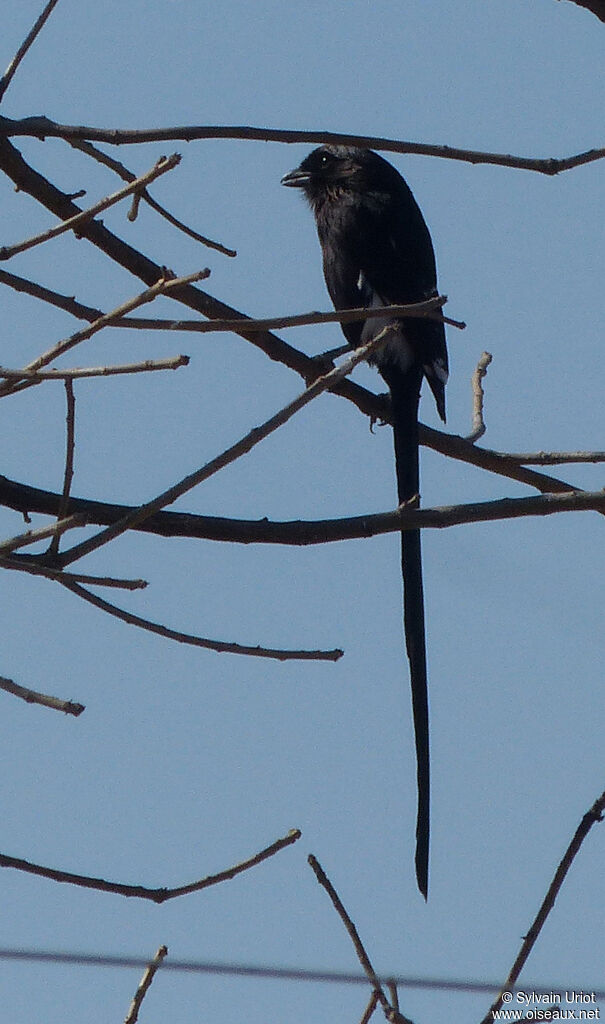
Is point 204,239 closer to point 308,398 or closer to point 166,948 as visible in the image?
point 308,398

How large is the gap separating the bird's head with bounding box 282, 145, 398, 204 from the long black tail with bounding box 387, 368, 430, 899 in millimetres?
1021

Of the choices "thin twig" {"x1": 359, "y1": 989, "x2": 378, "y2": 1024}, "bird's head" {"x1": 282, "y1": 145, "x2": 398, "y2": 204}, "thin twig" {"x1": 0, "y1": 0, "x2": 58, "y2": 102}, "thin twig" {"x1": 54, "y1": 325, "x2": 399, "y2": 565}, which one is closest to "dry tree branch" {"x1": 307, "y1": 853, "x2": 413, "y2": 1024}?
"thin twig" {"x1": 359, "y1": 989, "x2": 378, "y2": 1024}

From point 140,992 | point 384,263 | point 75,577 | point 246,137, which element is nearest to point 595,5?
point 246,137

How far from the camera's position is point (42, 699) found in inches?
51.1

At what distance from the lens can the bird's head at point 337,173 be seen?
15.5ft

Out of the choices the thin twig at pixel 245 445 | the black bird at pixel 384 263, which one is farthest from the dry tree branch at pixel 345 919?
the black bird at pixel 384 263

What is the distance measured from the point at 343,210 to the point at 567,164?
294 cm

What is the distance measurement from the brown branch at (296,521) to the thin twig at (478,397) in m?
0.72

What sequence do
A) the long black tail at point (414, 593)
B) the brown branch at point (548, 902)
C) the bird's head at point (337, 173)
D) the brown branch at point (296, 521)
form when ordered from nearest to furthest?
the brown branch at point (548, 902) → the brown branch at point (296, 521) → the long black tail at point (414, 593) → the bird's head at point (337, 173)

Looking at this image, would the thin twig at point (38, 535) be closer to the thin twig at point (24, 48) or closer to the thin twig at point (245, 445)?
the thin twig at point (245, 445)

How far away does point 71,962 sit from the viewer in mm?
745

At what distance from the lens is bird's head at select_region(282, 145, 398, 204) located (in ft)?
15.5

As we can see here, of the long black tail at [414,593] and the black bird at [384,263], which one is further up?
the black bird at [384,263]

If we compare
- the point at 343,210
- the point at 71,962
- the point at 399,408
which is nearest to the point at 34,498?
the point at 71,962
